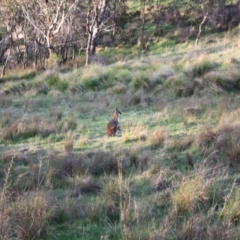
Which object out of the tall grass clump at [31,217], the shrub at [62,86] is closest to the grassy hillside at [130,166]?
the tall grass clump at [31,217]

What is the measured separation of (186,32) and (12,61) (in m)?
12.6

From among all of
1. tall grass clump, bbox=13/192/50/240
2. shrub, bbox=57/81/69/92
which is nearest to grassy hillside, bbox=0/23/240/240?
tall grass clump, bbox=13/192/50/240

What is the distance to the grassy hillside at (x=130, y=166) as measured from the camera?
16.3ft

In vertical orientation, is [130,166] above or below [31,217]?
below

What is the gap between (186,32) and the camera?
33.5 m

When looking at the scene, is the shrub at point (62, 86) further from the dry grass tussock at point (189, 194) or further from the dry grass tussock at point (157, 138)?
the dry grass tussock at point (189, 194)

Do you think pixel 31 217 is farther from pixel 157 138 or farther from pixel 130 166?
pixel 157 138

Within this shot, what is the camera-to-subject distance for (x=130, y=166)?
739cm

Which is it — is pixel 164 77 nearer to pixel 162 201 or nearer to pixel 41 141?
pixel 41 141

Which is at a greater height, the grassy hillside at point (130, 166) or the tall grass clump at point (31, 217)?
the tall grass clump at point (31, 217)

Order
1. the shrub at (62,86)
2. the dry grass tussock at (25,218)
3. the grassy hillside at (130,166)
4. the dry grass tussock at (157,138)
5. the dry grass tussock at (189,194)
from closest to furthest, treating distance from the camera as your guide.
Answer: the dry grass tussock at (25,218), the grassy hillside at (130,166), the dry grass tussock at (189,194), the dry grass tussock at (157,138), the shrub at (62,86)

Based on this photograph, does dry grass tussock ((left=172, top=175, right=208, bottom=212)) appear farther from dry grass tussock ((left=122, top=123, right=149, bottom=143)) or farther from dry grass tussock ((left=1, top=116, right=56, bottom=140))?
dry grass tussock ((left=1, top=116, right=56, bottom=140))

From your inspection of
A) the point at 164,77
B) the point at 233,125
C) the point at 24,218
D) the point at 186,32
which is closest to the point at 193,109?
the point at 233,125

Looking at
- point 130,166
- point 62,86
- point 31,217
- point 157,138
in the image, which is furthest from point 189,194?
point 62,86
